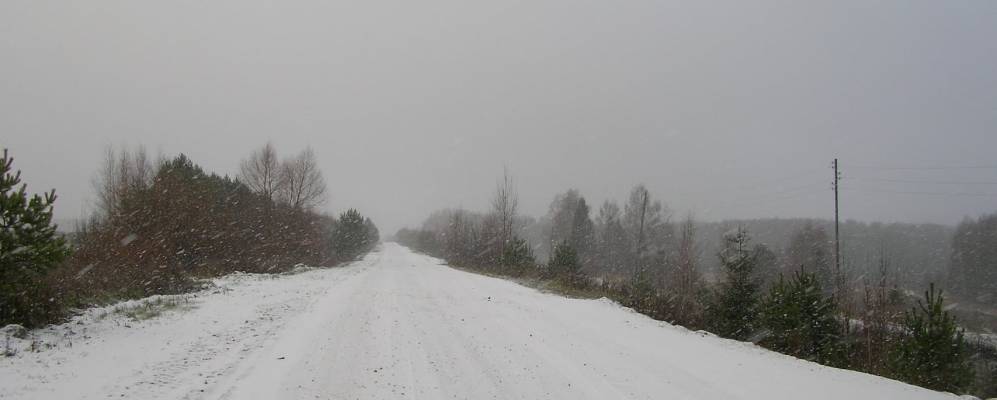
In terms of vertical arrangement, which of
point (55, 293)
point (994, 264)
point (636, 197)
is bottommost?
point (994, 264)

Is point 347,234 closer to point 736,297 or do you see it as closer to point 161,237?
point 161,237

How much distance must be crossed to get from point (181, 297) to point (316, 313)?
4440mm

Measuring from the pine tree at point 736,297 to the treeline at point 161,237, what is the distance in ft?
53.9

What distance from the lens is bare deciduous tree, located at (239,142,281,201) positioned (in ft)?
122

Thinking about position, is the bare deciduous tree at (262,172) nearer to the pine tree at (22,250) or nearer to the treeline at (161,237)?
the treeline at (161,237)

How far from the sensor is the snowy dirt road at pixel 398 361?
5.38 meters

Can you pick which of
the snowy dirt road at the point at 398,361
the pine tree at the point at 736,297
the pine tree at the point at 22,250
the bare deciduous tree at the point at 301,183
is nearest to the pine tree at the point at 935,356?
the snowy dirt road at the point at 398,361

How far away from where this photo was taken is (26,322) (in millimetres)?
7582

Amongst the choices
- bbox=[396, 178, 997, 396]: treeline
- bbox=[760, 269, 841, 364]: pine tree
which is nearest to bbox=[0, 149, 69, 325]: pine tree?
bbox=[396, 178, 997, 396]: treeline

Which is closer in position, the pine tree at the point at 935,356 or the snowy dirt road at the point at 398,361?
the snowy dirt road at the point at 398,361

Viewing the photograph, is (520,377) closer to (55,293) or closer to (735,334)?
(55,293)

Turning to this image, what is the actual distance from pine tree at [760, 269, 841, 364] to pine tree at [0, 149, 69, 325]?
15.0 metres

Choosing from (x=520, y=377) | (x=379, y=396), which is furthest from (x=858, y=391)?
(x=379, y=396)

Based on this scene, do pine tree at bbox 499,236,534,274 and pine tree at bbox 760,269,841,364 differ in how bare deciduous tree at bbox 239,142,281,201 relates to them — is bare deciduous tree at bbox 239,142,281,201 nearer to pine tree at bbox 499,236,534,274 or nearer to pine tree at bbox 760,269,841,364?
pine tree at bbox 499,236,534,274
